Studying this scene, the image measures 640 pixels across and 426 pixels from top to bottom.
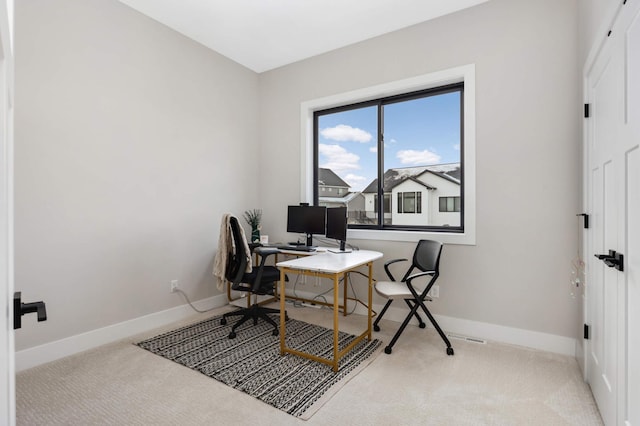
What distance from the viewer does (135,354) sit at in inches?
104

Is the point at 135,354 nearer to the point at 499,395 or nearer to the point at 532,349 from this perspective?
the point at 499,395

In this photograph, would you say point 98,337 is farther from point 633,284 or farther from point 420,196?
point 633,284

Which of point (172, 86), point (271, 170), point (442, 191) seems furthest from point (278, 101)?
point (442, 191)

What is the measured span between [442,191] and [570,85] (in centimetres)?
131

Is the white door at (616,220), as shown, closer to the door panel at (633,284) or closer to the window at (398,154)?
the door panel at (633,284)

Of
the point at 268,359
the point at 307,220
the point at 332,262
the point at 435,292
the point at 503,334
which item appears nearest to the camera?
the point at 268,359

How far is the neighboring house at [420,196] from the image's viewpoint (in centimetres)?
336

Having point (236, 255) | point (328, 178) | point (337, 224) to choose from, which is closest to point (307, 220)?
point (337, 224)

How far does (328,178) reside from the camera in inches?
165

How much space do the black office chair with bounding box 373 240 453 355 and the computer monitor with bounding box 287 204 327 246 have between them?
36.7 inches

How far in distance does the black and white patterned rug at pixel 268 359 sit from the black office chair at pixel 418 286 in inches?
16.0

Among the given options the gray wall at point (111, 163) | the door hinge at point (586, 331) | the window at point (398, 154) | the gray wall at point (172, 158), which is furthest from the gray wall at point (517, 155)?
the gray wall at point (111, 163)

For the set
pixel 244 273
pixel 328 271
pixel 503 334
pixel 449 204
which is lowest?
pixel 503 334

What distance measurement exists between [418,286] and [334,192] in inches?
59.8
